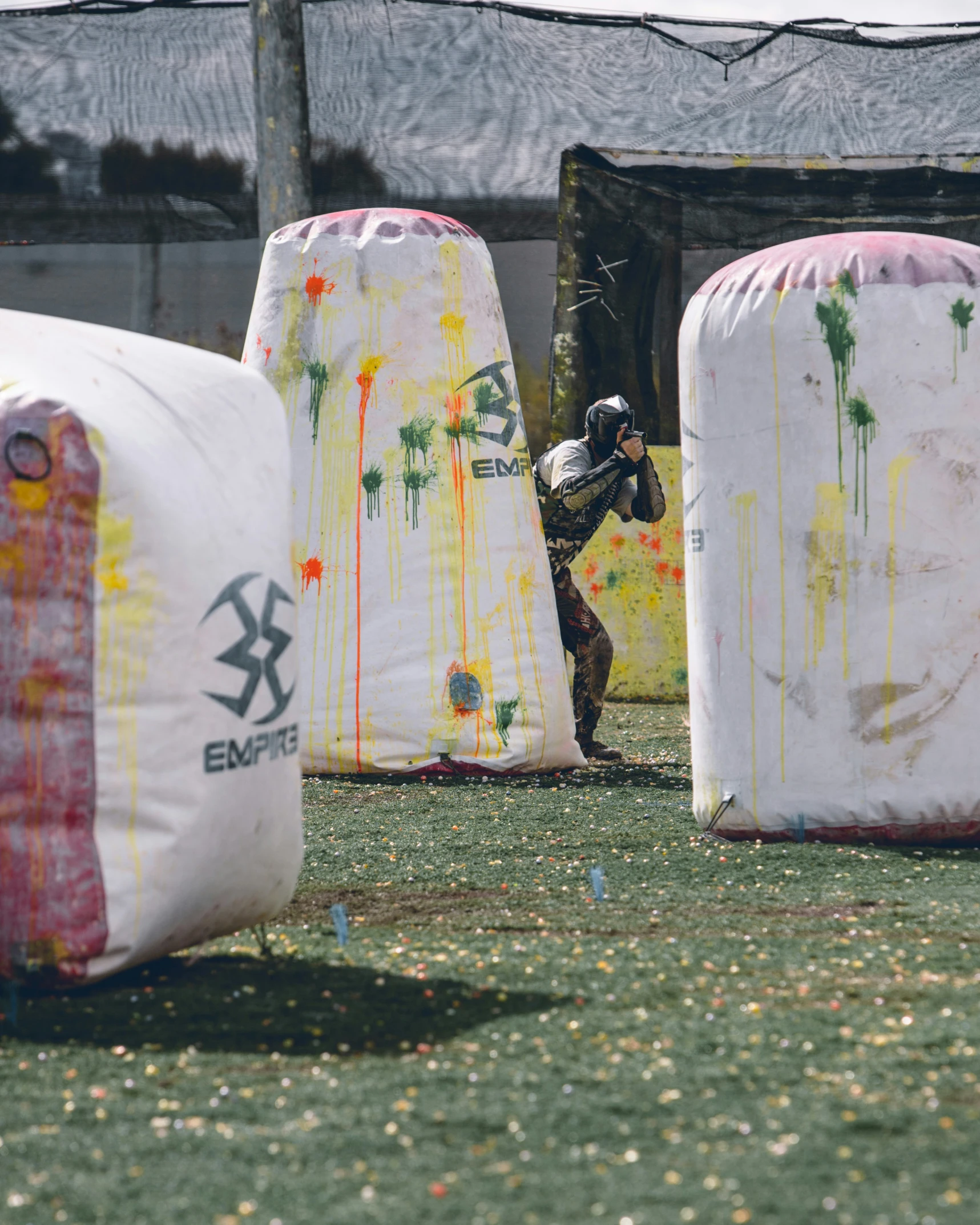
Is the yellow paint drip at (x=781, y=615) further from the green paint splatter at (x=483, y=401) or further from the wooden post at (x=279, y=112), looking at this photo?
the wooden post at (x=279, y=112)

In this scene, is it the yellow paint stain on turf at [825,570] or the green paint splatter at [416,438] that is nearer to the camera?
the yellow paint stain on turf at [825,570]

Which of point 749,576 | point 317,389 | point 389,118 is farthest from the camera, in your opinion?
point 389,118

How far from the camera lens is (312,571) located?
5.58 meters

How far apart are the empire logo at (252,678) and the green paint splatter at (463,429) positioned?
278 centimetres

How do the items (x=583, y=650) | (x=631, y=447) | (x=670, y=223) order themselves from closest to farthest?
(x=631, y=447)
(x=583, y=650)
(x=670, y=223)

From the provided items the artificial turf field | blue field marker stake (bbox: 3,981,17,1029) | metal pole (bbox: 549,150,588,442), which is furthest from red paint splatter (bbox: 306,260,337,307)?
blue field marker stake (bbox: 3,981,17,1029)

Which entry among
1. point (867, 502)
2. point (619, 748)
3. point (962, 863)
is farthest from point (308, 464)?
point (962, 863)

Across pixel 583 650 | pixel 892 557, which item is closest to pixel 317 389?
pixel 583 650

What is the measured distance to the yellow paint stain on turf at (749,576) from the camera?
404cm

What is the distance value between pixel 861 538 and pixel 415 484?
2.04 meters

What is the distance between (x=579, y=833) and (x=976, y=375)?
67.8 inches

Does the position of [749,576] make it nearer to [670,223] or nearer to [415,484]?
[415,484]

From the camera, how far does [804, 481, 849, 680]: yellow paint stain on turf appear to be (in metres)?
3.98

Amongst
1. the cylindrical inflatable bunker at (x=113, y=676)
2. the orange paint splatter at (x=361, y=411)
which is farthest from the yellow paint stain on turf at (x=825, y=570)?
the orange paint splatter at (x=361, y=411)
